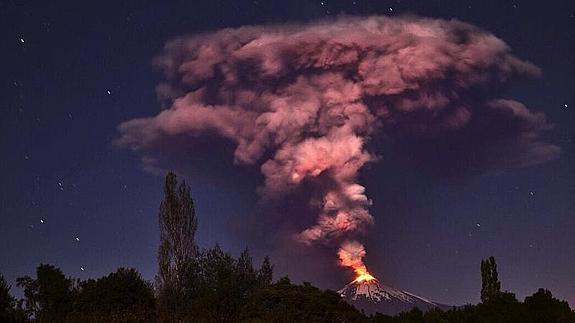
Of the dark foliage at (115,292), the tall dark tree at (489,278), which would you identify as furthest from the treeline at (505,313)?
the tall dark tree at (489,278)

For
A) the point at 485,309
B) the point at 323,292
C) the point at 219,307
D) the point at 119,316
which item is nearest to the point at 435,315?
the point at 485,309

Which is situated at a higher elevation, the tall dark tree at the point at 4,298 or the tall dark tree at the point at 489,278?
the tall dark tree at the point at 489,278

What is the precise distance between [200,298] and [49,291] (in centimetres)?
1309

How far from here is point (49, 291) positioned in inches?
2158

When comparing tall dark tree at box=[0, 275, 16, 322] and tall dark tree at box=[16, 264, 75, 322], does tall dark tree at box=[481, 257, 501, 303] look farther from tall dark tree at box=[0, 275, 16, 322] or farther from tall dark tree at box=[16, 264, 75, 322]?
tall dark tree at box=[0, 275, 16, 322]

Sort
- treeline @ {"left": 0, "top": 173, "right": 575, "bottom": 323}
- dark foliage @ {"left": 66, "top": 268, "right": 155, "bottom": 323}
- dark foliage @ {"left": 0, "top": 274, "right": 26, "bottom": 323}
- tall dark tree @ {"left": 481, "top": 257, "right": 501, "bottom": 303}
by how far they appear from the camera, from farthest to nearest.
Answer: tall dark tree @ {"left": 481, "top": 257, "right": 501, "bottom": 303} < dark foliage @ {"left": 66, "top": 268, "right": 155, "bottom": 323} < treeline @ {"left": 0, "top": 173, "right": 575, "bottom": 323} < dark foliage @ {"left": 0, "top": 274, "right": 26, "bottom": 323}

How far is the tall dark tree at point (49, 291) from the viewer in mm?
53381

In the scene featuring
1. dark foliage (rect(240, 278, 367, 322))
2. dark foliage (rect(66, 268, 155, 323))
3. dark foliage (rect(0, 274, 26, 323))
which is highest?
dark foliage (rect(66, 268, 155, 323))

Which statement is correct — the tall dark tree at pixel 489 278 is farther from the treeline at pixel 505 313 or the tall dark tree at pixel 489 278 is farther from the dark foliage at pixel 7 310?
the dark foliage at pixel 7 310

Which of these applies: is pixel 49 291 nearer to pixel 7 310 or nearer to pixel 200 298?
pixel 200 298

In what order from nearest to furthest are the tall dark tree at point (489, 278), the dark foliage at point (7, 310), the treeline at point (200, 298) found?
Result: the dark foliage at point (7, 310)
the treeline at point (200, 298)
the tall dark tree at point (489, 278)

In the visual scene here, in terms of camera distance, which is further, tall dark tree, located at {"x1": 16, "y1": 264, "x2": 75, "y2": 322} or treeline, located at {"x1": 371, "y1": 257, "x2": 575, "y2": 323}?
tall dark tree, located at {"x1": 16, "y1": 264, "x2": 75, "y2": 322}

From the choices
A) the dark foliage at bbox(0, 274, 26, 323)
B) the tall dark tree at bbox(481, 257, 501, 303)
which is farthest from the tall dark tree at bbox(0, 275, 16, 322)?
the tall dark tree at bbox(481, 257, 501, 303)

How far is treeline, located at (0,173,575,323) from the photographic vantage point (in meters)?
30.4
